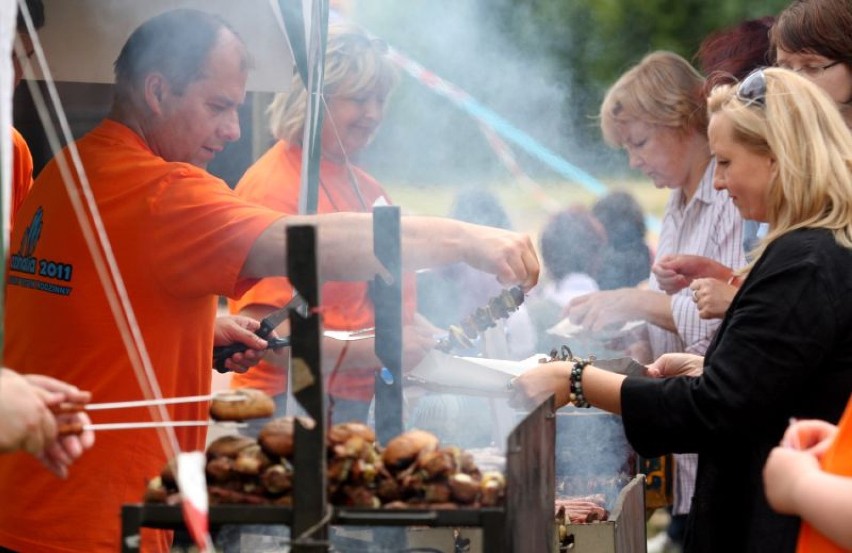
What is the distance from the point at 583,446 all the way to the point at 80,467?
5.88 feet

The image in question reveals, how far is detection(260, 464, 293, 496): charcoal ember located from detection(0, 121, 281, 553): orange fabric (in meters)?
0.75

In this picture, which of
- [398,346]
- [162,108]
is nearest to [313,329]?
[398,346]

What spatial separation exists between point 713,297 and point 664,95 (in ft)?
3.76

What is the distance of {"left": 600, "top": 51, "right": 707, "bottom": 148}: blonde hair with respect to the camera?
462 cm

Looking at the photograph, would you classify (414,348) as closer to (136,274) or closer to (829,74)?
(136,274)

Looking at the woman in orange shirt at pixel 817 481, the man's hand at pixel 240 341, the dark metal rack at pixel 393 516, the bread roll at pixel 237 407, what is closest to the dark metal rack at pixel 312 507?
the dark metal rack at pixel 393 516

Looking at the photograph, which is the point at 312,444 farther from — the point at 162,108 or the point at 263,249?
the point at 162,108

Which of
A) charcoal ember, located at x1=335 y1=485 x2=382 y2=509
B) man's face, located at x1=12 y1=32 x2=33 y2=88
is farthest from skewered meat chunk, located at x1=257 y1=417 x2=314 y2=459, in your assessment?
man's face, located at x1=12 y1=32 x2=33 y2=88

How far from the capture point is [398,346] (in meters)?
2.76

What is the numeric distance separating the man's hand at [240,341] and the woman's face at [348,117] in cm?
87

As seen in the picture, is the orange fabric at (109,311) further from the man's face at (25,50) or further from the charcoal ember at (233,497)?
the charcoal ember at (233,497)

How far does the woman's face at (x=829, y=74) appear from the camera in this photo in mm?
3703

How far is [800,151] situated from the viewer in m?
2.63

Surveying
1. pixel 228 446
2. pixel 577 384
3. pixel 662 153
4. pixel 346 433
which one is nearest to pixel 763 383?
pixel 577 384
